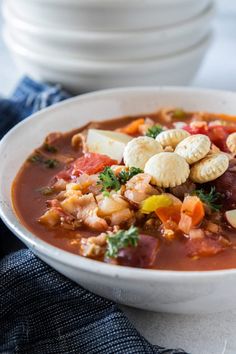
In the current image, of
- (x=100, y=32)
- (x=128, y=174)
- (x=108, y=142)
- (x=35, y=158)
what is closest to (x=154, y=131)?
(x=108, y=142)

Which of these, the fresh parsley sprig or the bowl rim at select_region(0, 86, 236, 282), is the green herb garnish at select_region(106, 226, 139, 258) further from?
the fresh parsley sprig

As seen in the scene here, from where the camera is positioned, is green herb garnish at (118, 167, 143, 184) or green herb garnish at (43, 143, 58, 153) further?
green herb garnish at (43, 143, 58, 153)

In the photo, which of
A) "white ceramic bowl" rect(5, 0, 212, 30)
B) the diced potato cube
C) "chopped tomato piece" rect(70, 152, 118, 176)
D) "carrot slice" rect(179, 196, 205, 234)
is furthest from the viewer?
"white ceramic bowl" rect(5, 0, 212, 30)

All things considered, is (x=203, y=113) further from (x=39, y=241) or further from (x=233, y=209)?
(x=39, y=241)

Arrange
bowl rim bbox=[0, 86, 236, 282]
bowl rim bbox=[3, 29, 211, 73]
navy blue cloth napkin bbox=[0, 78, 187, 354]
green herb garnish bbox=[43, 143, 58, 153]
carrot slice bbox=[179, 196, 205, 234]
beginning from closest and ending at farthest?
bowl rim bbox=[0, 86, 236, 282] → navy blue cloth napkin bbox=[0, 78, 187, 354] → carrot slice bbox=[179, 196, 205, 234] → green herb garnish bbox=[43, 143, 58, 153] → bowl rim bbox=[3, 29, 211, 73]

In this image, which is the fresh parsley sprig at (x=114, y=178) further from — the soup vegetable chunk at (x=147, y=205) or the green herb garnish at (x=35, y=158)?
the green herb garnish at (x=35, y=158)

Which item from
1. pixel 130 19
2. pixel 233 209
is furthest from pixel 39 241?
pixel 130 19

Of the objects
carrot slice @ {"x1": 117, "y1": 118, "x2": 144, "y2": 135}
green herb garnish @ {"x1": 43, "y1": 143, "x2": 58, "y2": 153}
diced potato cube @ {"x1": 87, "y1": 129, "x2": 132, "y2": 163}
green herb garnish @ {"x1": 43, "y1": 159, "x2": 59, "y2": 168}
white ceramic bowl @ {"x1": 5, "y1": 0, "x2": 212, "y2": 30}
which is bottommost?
carrot slice @ {"x1": 117, "y1": 118, "x2": 144, "y2": 135}

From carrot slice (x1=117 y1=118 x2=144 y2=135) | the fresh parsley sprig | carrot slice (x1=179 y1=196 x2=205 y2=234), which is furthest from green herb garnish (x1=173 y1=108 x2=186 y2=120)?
carrot slice (x1=179 y1=196 x2=205 y2=234)
